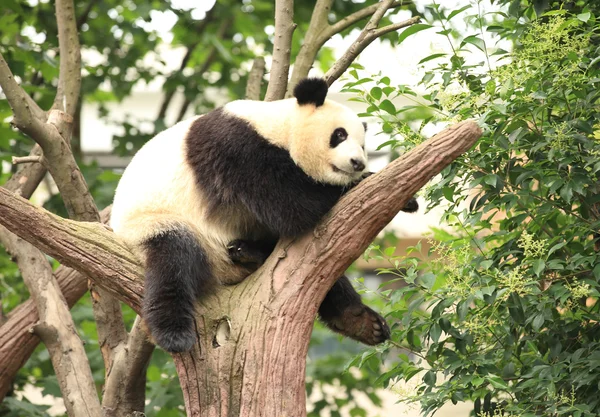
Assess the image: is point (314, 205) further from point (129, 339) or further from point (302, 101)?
point (129, 339)

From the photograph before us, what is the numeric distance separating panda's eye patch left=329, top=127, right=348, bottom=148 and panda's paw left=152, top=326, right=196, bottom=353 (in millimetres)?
1149

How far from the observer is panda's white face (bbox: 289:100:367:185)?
141 inches

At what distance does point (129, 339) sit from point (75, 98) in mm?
1709

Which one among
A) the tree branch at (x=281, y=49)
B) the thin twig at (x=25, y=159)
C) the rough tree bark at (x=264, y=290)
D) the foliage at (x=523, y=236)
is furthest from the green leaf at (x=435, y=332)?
the thin twig at (x=25, y=159)

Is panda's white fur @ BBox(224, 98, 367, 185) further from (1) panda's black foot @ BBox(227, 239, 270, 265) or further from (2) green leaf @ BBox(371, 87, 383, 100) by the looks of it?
(1) panda's black foot @ BBox(227, 239, 270, 265)

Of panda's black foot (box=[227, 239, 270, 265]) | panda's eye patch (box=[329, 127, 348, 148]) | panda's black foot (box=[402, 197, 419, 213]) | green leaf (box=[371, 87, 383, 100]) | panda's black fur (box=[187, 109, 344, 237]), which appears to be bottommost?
panda's black foot (box=[227, 239, 270, 265])

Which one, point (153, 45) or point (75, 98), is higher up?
point (153, 45)

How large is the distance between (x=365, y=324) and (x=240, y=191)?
3.02 ft

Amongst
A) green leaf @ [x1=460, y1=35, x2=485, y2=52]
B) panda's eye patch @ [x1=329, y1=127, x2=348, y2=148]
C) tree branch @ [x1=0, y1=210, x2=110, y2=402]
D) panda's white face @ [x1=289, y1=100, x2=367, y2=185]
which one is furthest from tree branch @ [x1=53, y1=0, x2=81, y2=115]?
green leaf @ [x1=460, y1=35, x2=485, y2=52]

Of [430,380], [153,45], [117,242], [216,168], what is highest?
[153,45]

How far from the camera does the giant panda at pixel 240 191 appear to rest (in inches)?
135

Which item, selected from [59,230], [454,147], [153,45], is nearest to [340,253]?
[454,147]

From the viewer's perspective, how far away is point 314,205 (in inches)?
132

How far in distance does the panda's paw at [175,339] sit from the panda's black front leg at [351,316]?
0.87m
